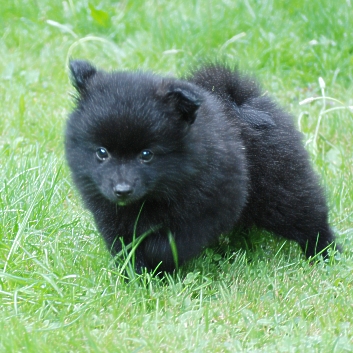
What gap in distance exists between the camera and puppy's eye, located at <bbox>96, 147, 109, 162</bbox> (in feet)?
13.3

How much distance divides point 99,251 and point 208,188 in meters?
0.92

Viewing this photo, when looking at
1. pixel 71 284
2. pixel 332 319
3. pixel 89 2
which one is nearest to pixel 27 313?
pixel 71 284

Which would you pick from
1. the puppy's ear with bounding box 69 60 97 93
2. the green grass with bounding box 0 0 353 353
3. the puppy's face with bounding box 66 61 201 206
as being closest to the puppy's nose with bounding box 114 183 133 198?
the puppy's face with bounding box 66 61 201 206

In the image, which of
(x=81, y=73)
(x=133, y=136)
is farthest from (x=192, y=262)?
(x=81, y=73)

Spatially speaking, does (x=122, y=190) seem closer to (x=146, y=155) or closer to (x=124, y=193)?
(x=124, y=193)

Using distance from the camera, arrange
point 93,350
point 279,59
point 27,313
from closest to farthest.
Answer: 1. point 93,350
2. point 27,313
3. point 279,59

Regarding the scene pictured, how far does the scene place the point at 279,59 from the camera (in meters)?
7.59

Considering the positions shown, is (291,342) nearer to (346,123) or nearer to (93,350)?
(93,350)

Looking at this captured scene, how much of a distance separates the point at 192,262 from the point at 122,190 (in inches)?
42.2

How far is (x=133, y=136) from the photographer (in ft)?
13.0

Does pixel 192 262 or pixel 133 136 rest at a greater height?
pixel 133 136

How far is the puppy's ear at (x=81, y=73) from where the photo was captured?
14.2 feet

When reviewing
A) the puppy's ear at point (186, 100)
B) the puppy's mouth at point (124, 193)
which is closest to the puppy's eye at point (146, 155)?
the puppy's mouth at point (124, 193)

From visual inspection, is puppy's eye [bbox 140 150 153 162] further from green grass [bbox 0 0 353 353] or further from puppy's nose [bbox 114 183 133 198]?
green grass [bbox 0 0 353 353]
